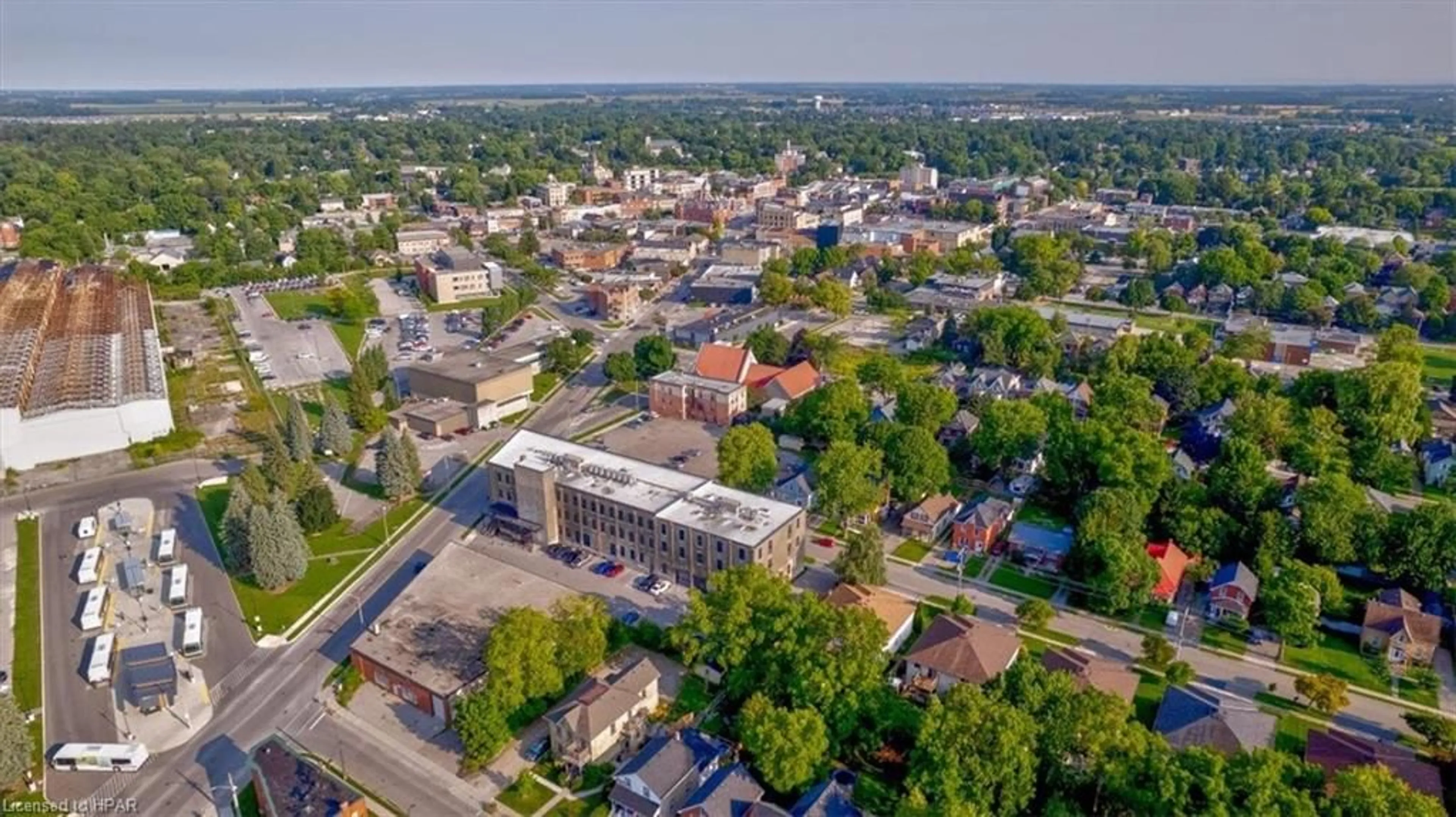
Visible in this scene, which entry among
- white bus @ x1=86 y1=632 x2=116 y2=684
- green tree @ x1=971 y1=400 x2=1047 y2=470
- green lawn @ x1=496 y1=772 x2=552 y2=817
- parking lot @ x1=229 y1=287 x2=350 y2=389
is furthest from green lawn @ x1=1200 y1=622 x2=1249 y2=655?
parking lot @ x1=229 y1=287 x2=350 y2=389

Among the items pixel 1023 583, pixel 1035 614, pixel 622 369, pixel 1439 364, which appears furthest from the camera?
pixel 1439 364

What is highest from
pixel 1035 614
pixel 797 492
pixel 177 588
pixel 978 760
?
pixel 978 760

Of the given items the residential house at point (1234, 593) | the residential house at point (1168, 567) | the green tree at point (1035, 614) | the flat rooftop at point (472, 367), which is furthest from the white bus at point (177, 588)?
the residential house at point (1234, 593)

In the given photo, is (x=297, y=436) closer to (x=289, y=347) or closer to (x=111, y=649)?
(x=111, y=649)

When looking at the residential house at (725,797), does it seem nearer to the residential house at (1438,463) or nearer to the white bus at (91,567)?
the white bus at (91,567)

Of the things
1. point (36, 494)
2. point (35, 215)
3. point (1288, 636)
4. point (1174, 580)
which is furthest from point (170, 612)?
point (35, 215)

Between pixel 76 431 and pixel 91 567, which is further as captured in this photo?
pixel 76 431

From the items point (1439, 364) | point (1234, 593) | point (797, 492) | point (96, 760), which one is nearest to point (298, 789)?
point (96, 760)

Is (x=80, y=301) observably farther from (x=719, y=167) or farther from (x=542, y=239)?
(x=719, y=167)
